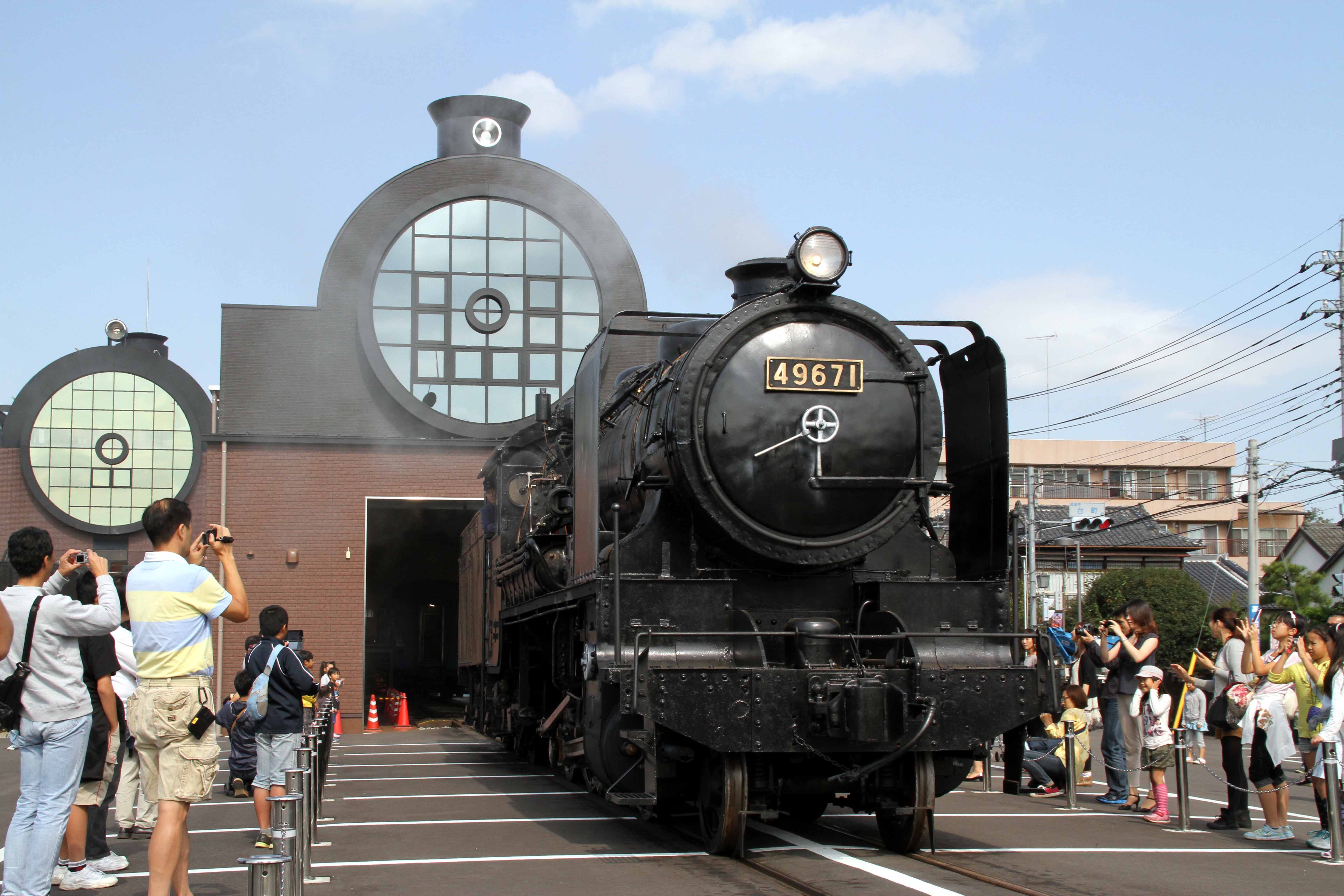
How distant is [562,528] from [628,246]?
14.4 metres

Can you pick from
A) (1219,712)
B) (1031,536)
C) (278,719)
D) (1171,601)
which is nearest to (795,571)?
(278,719)

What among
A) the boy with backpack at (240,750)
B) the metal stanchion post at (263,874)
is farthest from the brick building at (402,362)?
the metal stanchion post at (263,874)

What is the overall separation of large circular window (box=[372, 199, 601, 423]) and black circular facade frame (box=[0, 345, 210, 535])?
33.6ft

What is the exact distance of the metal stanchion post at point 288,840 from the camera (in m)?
4.96

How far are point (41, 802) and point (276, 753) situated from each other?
8.43 ft

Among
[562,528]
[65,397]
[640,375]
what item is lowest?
[562,528]

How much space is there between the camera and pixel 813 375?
26.0 feet

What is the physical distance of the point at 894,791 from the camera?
7391 millimetres

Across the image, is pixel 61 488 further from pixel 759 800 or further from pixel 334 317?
pixel 759 800

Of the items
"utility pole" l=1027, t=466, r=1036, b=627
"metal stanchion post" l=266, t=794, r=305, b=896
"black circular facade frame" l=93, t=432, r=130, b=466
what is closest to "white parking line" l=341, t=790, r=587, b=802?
"metal stanchion post" l=266, t=794, r=305, b=896

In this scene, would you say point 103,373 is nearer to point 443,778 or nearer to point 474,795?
point 443,778

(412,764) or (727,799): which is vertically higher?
(727,799)

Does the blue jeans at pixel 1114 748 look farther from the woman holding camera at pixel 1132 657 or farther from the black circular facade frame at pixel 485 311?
the black circular facade frame at pixel 485 311

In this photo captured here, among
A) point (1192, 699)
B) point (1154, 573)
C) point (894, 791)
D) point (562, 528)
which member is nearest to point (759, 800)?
point (894, 791)
